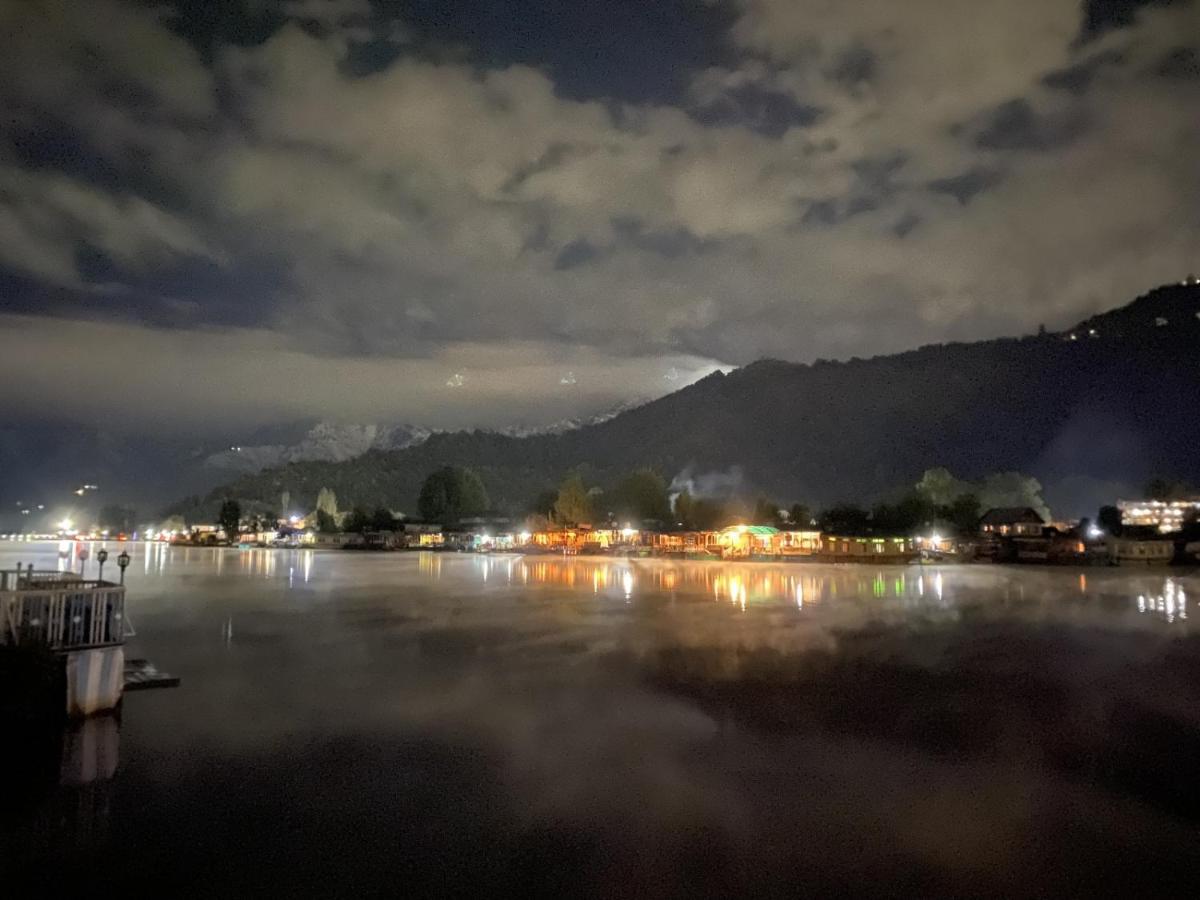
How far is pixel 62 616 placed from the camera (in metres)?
11.1

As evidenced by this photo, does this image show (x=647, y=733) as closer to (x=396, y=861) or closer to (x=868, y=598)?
(x=396, y=861)

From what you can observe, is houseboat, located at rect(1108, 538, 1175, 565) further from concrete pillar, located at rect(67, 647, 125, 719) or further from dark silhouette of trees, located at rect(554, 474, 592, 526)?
concrete pillar, located at rect(67, 647, 125, 719)

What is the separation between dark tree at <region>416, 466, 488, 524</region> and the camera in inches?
5187

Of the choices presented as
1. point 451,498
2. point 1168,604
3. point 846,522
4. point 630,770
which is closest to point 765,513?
point 846,522

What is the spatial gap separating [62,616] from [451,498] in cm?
12361

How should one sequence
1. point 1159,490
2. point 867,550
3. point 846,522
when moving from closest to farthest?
point 867,550 < point 846,522 < point 1159,490

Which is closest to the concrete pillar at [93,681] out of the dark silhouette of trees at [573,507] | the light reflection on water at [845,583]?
the light reflection on water at [845,583]

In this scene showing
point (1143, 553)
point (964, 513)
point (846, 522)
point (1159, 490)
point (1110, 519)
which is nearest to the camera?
point (1143, 553)

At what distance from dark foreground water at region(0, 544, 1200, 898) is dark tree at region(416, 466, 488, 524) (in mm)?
113210

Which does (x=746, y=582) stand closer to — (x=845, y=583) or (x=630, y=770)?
(x=845, y=583)

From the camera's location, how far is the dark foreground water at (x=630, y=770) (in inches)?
270

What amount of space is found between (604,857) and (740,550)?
219 feet

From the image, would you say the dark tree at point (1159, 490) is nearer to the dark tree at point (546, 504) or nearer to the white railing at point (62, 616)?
the dark tree at point (546, 504)

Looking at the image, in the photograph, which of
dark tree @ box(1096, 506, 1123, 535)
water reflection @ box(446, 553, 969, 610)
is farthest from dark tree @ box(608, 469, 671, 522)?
water reflection @ box(446, 553, 969, 610)
